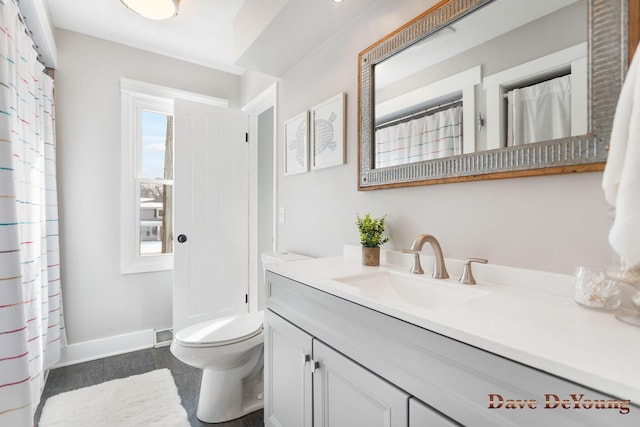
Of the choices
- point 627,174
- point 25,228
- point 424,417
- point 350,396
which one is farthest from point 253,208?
point 627,174

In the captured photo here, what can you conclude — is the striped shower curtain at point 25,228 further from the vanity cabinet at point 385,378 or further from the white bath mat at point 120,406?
the vanity cabinet at point 385,378

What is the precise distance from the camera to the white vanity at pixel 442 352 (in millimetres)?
495

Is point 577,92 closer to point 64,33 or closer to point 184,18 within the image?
point 184,18

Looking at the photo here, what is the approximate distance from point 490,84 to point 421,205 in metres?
0.51

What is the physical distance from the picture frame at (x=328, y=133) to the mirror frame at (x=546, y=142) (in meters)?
0.30

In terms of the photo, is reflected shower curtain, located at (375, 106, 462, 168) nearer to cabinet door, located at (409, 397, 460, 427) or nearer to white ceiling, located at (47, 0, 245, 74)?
cabinet door, located at (409, 397, 460, 427)

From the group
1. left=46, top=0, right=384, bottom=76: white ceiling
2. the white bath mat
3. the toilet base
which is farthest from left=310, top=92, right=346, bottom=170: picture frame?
the white bath mat

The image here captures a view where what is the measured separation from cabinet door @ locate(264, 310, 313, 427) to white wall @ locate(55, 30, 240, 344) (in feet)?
5.86

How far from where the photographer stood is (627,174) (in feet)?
2.00

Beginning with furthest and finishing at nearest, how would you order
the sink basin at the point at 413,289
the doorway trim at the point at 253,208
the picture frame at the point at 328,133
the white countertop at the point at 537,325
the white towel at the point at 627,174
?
the doorway trim at the point at 253,208 → the picture frame at the point at 328,133 → the sink basin at the point at 413,289 → the white towel at the point at 627,174 → the white countertop at the point at 537,325

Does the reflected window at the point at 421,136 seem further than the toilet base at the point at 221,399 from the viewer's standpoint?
No

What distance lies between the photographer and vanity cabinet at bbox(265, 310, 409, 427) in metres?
0.82

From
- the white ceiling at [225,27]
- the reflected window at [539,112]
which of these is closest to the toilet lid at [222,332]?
the reflected window at [539,112]

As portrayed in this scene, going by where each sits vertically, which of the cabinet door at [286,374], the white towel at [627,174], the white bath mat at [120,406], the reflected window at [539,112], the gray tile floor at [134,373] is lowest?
the gray tile floor at [134,373]
